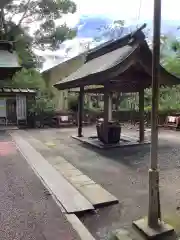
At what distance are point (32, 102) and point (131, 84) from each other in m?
9.47

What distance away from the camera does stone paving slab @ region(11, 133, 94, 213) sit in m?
4.58

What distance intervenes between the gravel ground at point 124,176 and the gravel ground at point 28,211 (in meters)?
0.51

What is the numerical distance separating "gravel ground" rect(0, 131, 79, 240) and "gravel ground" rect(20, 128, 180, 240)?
51 centimetres

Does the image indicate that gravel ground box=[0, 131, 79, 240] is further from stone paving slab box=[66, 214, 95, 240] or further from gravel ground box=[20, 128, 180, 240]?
gravel ground box=[20, 128, 180, 240]

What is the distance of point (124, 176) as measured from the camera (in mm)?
6371

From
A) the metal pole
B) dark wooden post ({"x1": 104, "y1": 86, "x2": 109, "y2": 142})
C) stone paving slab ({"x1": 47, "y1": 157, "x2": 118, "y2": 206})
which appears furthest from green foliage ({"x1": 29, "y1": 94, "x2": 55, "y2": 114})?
the metal pole

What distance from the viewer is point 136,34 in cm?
917

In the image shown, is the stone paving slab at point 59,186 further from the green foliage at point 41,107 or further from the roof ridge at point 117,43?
the green foliage at point 41,107

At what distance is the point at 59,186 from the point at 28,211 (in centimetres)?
134

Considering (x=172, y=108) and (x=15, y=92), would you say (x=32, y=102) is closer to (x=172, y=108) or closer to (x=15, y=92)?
(x=15, y=92)

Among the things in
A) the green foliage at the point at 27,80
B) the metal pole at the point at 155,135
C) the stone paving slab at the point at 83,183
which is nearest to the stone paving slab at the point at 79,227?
the stone paving slab at the point at 83,183

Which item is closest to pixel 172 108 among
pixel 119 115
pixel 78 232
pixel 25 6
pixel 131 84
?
pixel 119 115

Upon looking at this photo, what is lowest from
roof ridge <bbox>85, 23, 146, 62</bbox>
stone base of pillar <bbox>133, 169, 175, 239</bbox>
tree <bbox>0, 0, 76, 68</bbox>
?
stone base of pillar <bbox>133, 169, 175, 239</bbox>

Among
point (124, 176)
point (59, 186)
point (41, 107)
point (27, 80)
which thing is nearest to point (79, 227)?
point (59, 186)
